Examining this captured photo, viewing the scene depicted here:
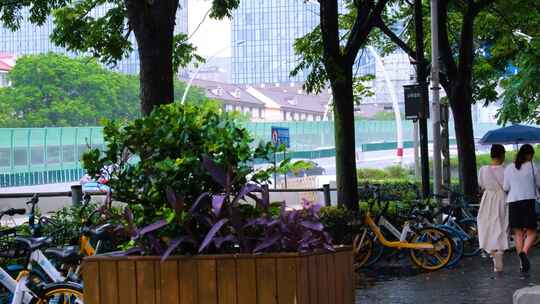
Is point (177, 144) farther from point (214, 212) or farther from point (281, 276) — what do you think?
point (281, 276)

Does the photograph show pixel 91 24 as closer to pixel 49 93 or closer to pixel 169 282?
pixel 169 282

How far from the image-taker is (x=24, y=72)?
77.9m

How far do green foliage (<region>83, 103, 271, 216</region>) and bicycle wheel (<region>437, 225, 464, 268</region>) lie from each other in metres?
8.27

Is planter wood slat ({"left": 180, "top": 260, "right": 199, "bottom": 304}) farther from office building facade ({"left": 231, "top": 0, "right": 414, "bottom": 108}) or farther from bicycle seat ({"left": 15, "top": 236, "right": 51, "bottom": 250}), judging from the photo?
office building facade ({"left": 231, "top": 0, "right": 414, "bottom": 108})

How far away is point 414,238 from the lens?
1373 cm

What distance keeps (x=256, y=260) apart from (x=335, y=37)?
1151 centimetres

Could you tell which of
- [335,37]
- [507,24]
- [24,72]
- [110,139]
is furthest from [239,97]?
[110,139]

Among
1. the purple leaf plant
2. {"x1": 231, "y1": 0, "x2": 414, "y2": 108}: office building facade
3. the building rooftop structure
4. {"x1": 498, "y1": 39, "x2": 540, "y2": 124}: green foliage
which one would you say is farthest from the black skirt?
{"x1": 231, "y1": 0, "x2": 414, "y2": 108}: office building facade

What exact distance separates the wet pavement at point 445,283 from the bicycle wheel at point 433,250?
0.17 meters

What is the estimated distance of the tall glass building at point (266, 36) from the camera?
168125 mm

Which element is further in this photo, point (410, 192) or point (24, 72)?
point (24, 72)

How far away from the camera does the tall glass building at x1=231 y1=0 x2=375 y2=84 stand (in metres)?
168

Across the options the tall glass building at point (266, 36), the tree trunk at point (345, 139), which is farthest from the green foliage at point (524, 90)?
the tall glass building at point (266, 36)

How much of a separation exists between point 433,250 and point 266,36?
161849mm
